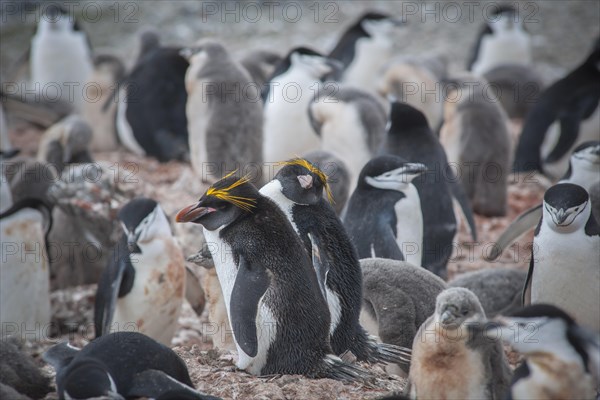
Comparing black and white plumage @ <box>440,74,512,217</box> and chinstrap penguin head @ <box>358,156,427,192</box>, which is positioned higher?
chinstrap penguin head @ <box>358,156,427,192</box>

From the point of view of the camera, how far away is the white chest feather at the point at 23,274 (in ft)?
18.4

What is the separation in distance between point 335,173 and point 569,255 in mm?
2039

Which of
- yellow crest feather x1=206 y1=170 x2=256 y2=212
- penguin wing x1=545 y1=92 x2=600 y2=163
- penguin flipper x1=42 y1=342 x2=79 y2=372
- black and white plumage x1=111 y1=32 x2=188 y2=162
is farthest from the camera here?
black and white plumage x1=111 y1=32 x2=188 y2=162

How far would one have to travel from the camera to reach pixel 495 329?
3.20m

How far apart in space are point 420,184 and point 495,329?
3.07 metres

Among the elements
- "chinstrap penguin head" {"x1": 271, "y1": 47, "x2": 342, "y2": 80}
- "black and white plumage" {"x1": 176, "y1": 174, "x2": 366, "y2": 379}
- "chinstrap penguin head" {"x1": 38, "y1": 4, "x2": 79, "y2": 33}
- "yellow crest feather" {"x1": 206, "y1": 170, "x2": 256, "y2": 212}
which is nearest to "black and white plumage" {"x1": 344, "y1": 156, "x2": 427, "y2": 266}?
"black and white plumage" {"x1": 176, "y1": 174, "x2": 366, "y2": 379}

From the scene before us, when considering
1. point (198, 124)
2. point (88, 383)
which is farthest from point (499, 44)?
point (88, 383)

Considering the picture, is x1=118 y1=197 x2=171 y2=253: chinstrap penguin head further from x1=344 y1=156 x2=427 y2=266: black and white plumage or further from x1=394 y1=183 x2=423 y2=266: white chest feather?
x1=394 y1=183 x2=423 y2=266: white chest feather

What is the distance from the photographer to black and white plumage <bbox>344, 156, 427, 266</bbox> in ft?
17.6

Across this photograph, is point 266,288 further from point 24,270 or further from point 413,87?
point 413,87

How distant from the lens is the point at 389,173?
544 cm

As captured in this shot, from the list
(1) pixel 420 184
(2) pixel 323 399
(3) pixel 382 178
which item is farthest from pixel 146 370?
(1) pixel 420 184

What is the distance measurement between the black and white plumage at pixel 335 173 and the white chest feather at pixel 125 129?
9.03ft

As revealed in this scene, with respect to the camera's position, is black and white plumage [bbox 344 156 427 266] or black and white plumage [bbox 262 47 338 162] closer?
black and white plumage [bbox 344 156 427 266]
